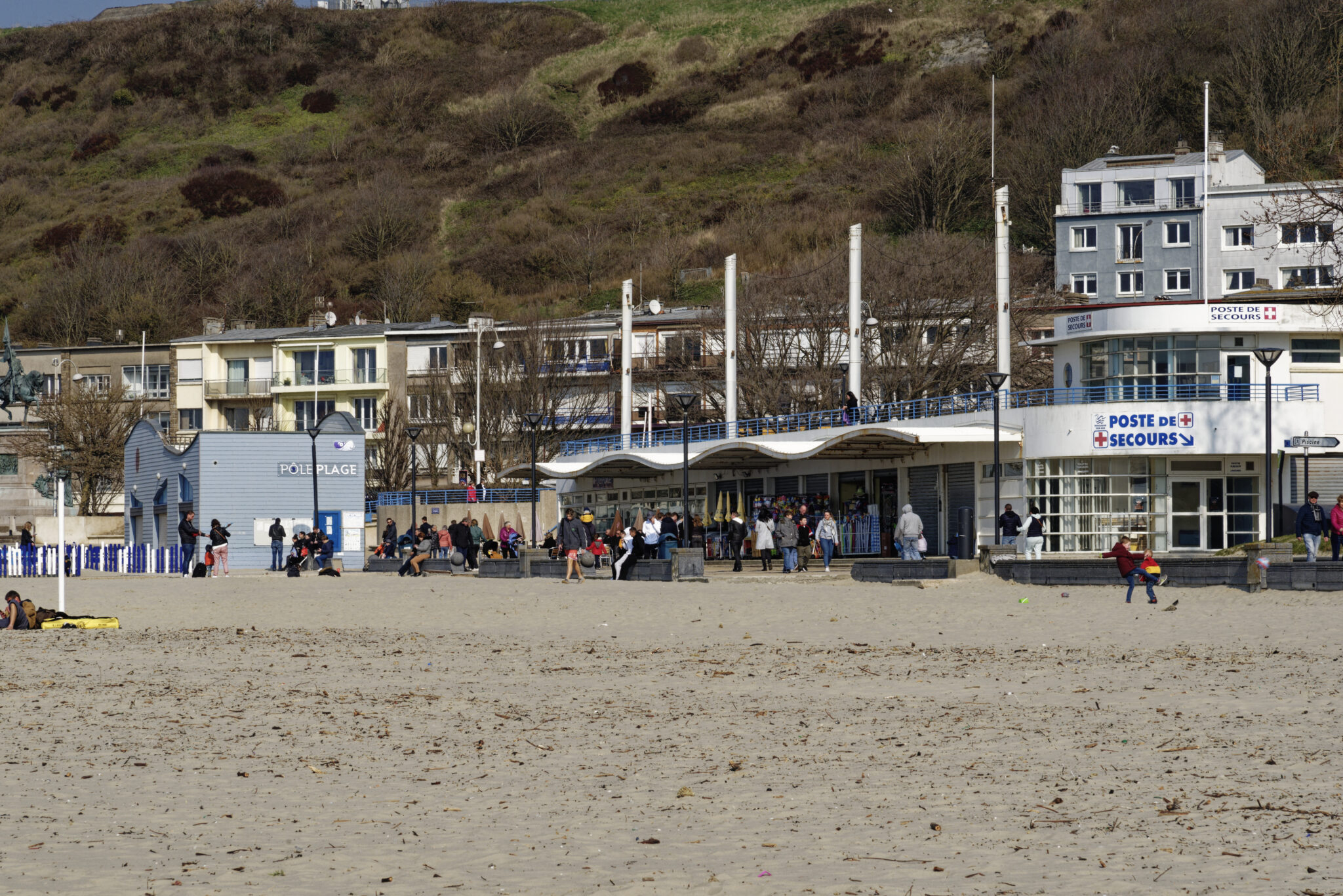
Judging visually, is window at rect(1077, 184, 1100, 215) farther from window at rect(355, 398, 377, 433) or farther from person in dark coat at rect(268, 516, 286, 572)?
person in dark coat at rect(268, 516, 286, 572)

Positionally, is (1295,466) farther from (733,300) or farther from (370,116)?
(370,116)

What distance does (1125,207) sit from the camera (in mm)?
80125

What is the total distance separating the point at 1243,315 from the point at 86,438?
172ft

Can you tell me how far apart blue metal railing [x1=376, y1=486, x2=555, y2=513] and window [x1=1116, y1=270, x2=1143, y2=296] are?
105 feet

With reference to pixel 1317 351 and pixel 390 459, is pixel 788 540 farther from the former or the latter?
pixel 390 459

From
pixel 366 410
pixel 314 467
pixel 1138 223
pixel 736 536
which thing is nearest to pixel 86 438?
pixel 366 410

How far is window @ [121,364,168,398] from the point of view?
87750 millimetres

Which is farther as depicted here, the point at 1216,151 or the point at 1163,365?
the point at 1216,151

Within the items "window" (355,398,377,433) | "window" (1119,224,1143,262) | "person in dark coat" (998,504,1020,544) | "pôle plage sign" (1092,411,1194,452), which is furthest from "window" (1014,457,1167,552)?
"window" (355,398,377,433)

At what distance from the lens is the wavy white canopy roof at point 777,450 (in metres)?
39.8

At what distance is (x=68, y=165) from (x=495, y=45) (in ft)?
145

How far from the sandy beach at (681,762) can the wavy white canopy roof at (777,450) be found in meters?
19.1

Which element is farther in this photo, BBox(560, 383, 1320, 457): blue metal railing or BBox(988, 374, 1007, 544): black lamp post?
BBox(560, 383, 1320, 457): blue metal railing

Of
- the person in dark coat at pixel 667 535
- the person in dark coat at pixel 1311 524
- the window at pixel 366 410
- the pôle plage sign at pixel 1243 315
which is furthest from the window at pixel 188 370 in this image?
the person in dark coat at pixel 1311 524
